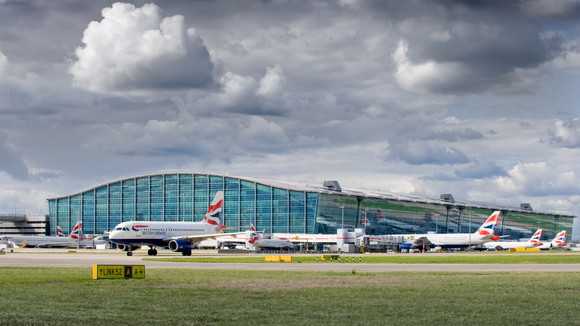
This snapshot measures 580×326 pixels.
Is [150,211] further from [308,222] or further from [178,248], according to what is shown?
[178,248]

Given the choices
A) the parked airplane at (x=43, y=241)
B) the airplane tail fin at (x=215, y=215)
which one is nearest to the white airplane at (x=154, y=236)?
the airplane tail fin at (x=215, y=215)

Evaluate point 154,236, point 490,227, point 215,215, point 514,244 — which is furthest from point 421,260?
point 514,244

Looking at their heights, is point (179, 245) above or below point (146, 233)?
below

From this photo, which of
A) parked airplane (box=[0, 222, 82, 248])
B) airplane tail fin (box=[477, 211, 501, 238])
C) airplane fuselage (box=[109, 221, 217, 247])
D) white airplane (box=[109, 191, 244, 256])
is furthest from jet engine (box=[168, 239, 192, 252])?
parked airplane (box=[0, 222, 82, 248])

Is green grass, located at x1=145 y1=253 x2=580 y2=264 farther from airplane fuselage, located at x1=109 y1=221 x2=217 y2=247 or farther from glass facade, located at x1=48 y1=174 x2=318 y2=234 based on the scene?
glass facade, located at x1=48 y1=174 x2=318 y2=234

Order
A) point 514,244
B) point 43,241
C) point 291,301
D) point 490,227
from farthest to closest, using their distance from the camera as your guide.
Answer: point 43,241
point 514,244
point 490,227
point 291,301

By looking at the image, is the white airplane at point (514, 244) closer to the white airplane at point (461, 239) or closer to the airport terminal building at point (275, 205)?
the white airplane at point (461, 239)

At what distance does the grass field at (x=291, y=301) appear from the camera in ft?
74.0

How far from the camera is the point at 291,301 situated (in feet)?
91.8

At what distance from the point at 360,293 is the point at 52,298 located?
38.3 feet

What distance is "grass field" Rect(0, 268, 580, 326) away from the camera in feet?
74.0

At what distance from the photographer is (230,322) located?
21906 mm

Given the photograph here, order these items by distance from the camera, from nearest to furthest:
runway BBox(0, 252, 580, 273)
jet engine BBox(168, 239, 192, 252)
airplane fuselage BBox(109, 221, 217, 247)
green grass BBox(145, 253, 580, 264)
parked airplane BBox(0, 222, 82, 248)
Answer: runway BBox(0, 252, 580, 273) < green grass BBox(145, 253, 580, 264) < airplane fuselage BBox(109, 221, 217, 247) < jet engine BBox(168, 239, 192, 252) < parked airplane BBox(0, 222, 82, 248)

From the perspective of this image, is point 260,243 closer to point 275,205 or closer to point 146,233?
point 146,233
